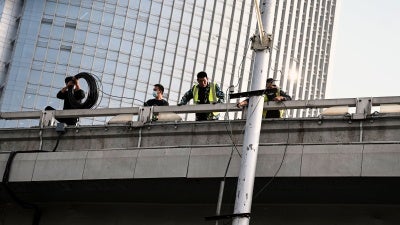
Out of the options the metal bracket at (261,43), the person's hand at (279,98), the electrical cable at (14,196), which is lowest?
the electrical cable at (14,196)

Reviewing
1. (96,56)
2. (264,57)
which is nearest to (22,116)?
(264,57)

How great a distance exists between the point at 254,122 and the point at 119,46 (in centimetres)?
9203

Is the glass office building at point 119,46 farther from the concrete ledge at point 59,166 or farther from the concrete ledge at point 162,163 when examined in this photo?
the concrete ledge at point 162,163

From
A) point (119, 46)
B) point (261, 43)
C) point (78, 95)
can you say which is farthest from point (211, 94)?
point (119, 46)

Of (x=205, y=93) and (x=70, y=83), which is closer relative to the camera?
(x=205, y=93)

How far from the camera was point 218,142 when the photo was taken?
16.9 meters

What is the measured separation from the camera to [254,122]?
14977 millimetres

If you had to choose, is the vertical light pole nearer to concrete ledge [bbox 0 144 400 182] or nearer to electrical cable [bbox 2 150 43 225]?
concrete ledge [bbox 0 144 400 182]

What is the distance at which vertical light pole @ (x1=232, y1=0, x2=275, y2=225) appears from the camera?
14172 mm

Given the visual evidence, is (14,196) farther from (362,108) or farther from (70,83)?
(362,108)

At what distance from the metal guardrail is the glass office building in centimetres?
7658

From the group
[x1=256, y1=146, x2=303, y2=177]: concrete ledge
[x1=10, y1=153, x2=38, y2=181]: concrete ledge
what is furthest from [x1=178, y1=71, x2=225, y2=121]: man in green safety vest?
[x1=10, y1=153, x2=38, y2=181]: concrete ledge

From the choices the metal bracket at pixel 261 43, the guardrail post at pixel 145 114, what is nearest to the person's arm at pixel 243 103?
the metal bracket at pixel 261 43

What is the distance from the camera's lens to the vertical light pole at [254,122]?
46.5 feet
